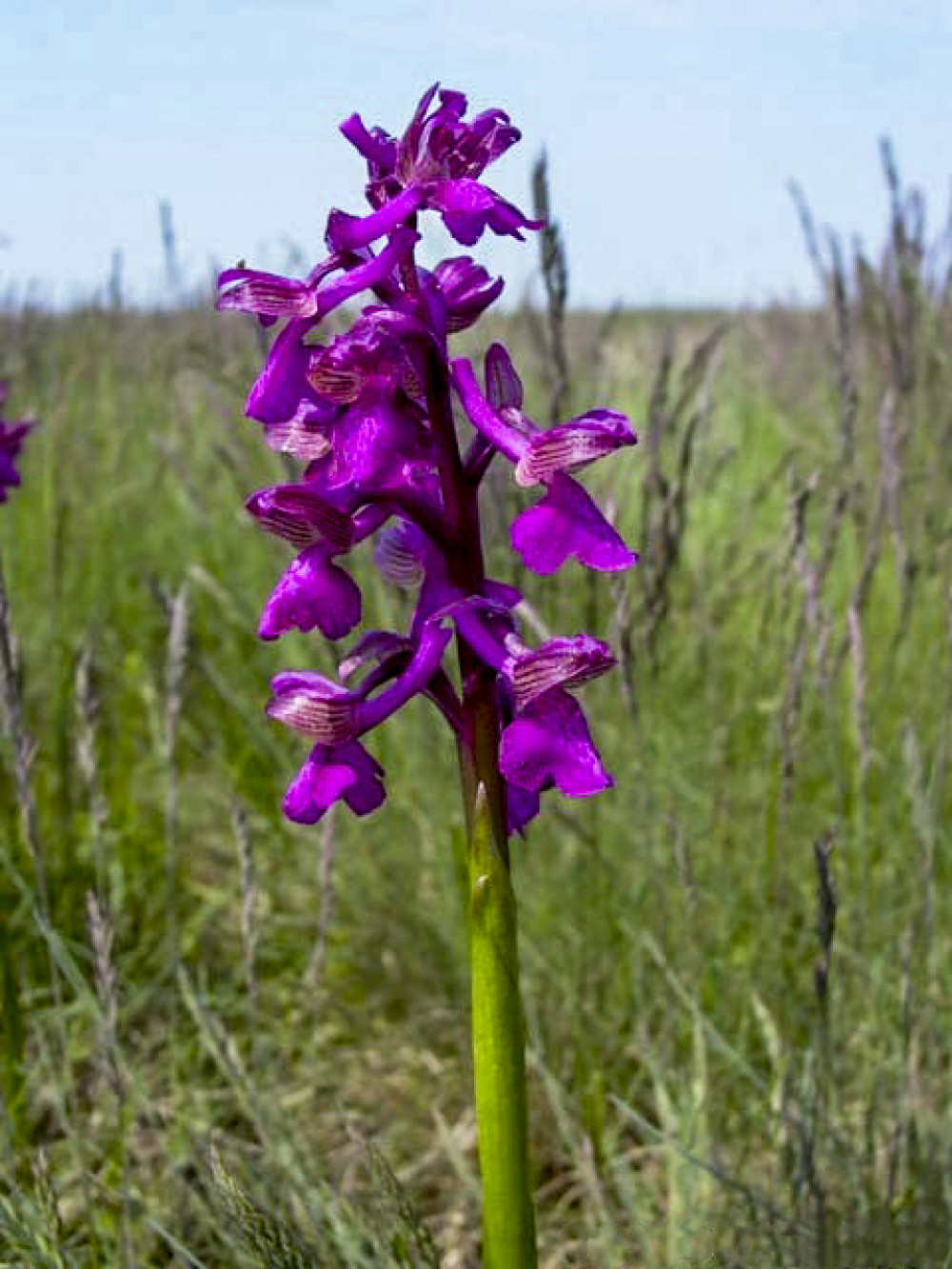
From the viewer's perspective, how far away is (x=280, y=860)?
3.09 metres

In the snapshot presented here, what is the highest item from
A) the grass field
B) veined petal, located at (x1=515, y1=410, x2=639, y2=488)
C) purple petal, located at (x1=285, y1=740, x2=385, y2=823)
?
veined petal, located at (x1=515, y1=410, x2=639, y2=488)

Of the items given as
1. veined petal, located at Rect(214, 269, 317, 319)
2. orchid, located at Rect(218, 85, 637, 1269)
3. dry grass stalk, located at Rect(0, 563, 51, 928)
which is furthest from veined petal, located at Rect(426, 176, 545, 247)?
dry grass stalk, located at Rect(0, 563, 51, 928)

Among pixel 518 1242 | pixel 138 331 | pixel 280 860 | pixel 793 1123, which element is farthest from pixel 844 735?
pixel 138 331

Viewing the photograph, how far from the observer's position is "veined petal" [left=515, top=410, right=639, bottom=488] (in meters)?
1.11

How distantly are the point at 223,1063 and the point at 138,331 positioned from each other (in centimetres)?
633

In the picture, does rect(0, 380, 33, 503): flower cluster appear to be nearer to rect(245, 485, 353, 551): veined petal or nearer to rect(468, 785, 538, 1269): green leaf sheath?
rect(245, 485, 353, 551): veined petal

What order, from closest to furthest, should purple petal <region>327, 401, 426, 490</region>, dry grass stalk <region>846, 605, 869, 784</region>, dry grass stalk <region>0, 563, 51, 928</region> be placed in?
purple petal <region>327, 401, 426, 490</region>, dry grass stalk <region>0, 563, 51, 928</region>, dry grass stalk <region>846, 605, 869, 784</region>

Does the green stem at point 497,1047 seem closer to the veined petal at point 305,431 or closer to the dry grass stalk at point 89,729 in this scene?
the veined petal at point 305,431

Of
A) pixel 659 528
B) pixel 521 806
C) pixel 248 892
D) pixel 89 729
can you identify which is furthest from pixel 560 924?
pixel 521 806

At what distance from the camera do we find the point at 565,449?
43.9 inches

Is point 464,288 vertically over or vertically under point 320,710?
over

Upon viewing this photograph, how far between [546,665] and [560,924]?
5.21ft

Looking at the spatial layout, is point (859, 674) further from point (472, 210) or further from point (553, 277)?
point (472, 210)

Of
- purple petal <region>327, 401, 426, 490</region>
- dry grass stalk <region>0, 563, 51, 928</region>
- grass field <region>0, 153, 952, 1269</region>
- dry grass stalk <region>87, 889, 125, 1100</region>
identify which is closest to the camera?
purple petal <region>327, 401, 426, 490</region>
